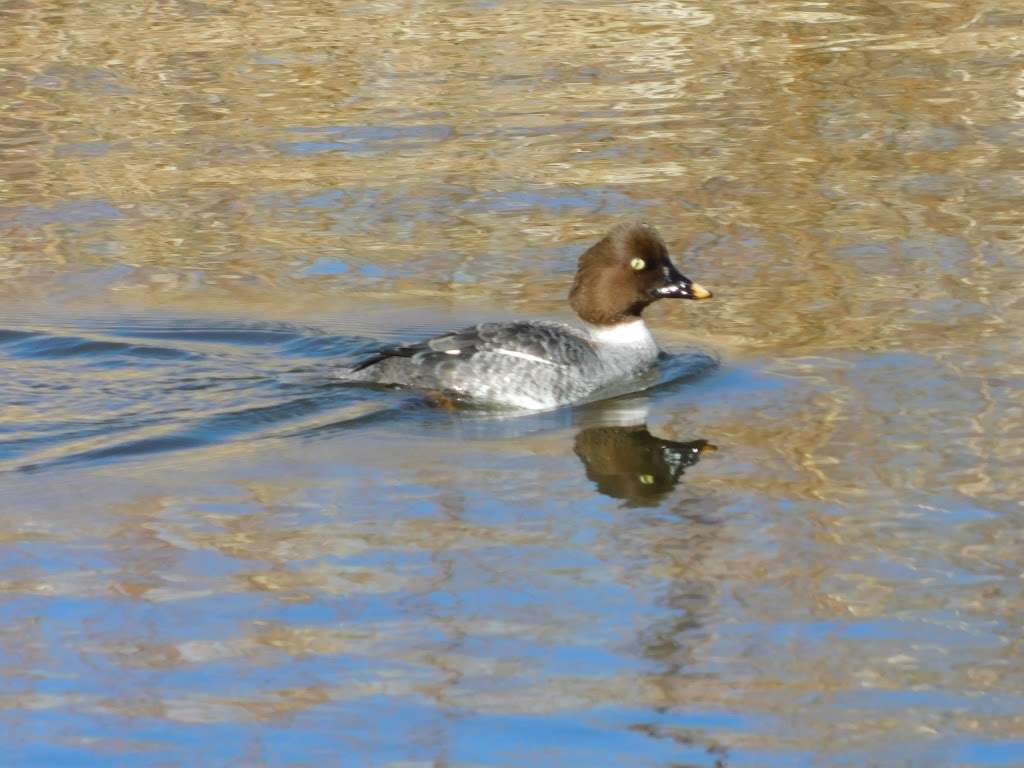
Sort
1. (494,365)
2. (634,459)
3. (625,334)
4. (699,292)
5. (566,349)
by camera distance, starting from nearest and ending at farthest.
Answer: (634,459), (494,365), (566,349), (699,292), (625,334)

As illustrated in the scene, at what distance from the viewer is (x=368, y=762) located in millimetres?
5652

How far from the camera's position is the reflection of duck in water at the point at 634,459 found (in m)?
8.17

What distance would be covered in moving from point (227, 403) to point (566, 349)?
169cm

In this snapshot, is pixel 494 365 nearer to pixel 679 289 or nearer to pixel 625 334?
pixel 625 334

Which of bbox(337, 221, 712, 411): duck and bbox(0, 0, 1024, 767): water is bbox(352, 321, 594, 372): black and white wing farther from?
bbox(0, 0, 1024, 767): water

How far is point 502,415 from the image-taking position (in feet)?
31.2

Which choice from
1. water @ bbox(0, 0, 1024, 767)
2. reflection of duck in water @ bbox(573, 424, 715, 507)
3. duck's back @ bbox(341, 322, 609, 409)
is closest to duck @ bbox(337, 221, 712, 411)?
duck's back @ bbox(341, 322, 609, 409)

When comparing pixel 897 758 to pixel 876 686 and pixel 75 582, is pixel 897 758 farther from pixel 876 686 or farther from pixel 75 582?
pixel 75 582

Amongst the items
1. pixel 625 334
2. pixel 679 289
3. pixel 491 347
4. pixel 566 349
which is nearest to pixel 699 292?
pixel 679 289

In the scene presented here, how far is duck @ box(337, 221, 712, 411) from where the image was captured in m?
9.58

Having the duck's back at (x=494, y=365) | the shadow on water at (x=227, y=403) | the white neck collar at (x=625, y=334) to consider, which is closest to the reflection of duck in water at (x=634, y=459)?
the shadow on water at (x=227, y=403)

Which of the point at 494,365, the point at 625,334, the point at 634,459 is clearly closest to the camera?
the point at 634,459

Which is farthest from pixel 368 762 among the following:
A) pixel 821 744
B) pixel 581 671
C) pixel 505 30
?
pixel 505 30

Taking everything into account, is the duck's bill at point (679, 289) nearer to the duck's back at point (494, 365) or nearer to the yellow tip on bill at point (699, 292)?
the yellow tip on bill at point (699, 292)
